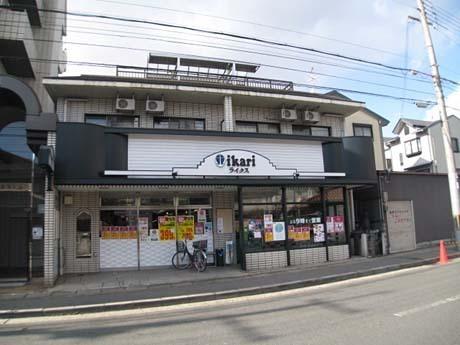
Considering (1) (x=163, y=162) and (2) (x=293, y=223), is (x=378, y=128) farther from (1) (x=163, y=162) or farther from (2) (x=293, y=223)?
(1) (x=163, y=162)

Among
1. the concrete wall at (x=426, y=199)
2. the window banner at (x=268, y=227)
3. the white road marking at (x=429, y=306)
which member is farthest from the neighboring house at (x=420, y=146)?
the white road marking at (x=429, y=306)

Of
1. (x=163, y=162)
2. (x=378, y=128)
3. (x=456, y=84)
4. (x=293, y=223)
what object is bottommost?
(x=293, y=223)

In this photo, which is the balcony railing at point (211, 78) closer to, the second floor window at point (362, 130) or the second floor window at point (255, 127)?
the second floor window at point (255, 127)

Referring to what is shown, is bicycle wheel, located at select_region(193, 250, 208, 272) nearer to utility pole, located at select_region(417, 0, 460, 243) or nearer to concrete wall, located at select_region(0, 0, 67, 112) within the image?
concrete wall, located at select_region(0, 0, 67, 112)

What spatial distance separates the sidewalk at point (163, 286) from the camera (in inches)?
359

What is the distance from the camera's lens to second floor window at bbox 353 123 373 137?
2025cm

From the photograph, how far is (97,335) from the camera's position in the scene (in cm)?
679

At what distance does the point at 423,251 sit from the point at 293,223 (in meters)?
6.58

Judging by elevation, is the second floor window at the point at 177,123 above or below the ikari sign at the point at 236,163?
above

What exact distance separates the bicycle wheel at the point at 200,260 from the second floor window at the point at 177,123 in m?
4.86

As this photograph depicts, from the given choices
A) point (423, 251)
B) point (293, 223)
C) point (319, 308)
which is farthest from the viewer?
point (423, 251)

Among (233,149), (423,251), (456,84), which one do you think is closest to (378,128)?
(456,84)

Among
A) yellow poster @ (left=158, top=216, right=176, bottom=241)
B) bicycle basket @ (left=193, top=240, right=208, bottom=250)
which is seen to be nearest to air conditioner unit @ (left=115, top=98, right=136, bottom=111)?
yellow poster @ (left=158, top=216, right=176, bottom=241)

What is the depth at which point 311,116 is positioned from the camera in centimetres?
1705
